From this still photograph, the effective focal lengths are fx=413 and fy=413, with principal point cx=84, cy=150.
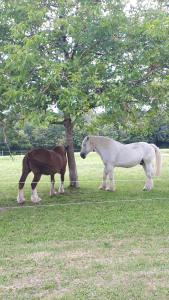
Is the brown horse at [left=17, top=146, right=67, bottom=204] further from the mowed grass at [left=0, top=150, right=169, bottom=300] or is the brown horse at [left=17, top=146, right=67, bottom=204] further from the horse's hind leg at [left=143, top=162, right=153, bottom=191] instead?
the horse's hind leg at [left=143, top=162, right=153, bottom=191]

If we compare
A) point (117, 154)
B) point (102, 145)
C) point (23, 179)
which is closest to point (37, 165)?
point (23, 179)

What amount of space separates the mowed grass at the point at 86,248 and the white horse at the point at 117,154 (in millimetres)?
1069

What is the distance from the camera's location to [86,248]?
224 inches

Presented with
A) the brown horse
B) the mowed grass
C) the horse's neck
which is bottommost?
the mowed grass

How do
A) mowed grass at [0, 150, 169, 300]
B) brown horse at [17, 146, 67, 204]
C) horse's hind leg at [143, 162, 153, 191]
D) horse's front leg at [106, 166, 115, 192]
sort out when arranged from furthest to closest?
horse's hind leg at [143, 162, 153, 191]
horse's front leg at [106, 166, 115, 192]
brown horse at [17, 146, 67, 204]
mowed grass at [0, 150, 169, 300]

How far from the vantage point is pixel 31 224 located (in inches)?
288

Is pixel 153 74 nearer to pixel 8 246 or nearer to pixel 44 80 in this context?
pixel 44 80

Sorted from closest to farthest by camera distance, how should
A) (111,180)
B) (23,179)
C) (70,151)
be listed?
(23,179), (111,180), (70,151)

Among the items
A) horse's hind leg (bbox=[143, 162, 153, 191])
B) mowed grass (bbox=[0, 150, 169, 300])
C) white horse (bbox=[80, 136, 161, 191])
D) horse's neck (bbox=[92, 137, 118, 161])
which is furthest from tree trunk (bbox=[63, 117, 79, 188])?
horse's hind leg (bbox=[143, 162, 153, 191])

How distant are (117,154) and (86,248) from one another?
5448 millimetres

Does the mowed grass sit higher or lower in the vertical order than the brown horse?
lower

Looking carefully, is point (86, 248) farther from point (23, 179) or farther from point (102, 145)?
point (102, 145)

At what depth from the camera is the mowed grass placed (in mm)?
4195

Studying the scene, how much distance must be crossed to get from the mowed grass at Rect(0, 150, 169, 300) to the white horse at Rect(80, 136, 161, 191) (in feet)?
3.51
